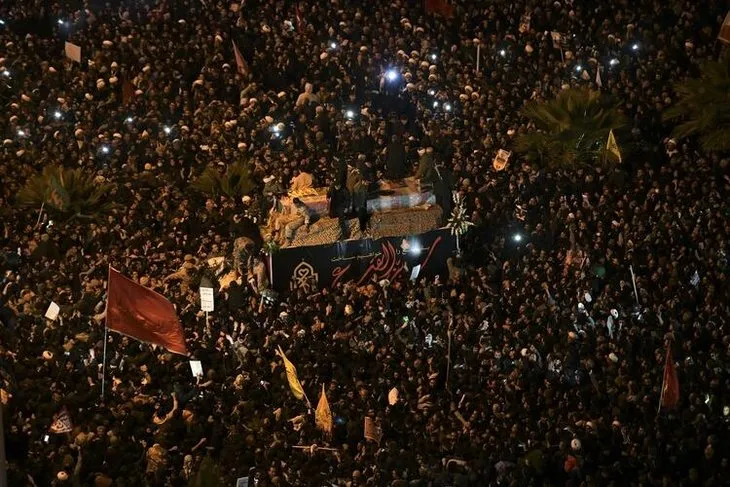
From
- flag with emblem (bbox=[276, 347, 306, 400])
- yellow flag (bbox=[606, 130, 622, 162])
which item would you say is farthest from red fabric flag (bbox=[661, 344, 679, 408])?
yellow flag (bbox=[606, 130, 622, 162])

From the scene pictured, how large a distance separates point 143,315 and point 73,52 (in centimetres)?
927

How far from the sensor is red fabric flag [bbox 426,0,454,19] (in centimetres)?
2394

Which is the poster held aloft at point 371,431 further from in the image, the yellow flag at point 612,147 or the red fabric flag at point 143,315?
the yellow flag at point 612,147

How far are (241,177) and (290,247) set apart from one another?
1896mm

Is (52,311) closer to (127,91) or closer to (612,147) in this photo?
(127,91)

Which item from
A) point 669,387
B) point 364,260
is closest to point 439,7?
point 364,260

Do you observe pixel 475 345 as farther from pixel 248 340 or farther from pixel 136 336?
pixel 136 336

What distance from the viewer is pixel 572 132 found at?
19562 millimetres

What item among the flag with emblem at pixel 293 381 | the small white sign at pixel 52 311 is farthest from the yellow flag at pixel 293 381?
the small white sign at pixel 52 311

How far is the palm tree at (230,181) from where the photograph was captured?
63.8ft

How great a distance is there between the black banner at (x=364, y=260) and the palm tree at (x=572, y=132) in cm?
222

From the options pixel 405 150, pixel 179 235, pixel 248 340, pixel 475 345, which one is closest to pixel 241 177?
pixel 179 235

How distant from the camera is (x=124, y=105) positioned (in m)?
21.8

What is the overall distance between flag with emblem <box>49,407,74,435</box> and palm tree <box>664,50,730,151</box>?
10.7 metres
